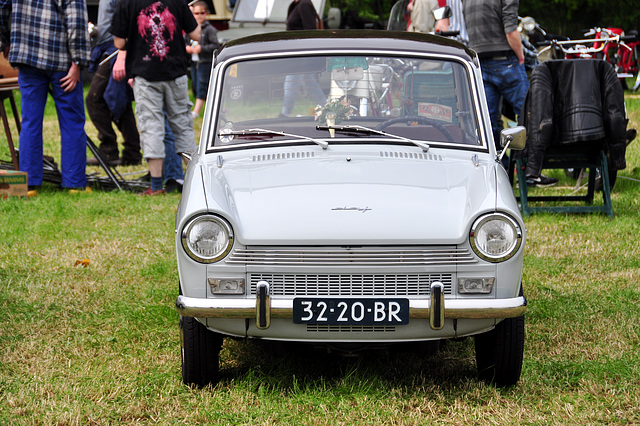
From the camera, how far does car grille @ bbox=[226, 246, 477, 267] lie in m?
3.57

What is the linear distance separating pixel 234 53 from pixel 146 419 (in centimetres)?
204

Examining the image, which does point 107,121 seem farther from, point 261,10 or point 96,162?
point 261,10

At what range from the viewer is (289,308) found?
3.54 m

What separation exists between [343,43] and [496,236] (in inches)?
63.0

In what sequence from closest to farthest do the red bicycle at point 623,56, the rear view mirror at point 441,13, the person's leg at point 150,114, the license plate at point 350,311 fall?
1. the license plate at point 350,311
2. the person's leg at point 150,114
3. the rear view mirror at point 441,13
4. the red bicycle at point 623,56

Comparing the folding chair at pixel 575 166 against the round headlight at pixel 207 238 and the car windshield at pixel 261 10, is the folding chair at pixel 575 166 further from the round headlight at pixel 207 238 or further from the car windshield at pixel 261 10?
the car windshield at pixel 261 10

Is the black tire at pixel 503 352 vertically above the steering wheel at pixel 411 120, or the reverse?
the steering wheel at pixel 411 120

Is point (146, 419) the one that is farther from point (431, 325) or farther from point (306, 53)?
point (306, 53)

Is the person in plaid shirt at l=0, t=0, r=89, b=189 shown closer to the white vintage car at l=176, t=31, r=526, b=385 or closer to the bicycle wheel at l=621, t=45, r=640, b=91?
the white vintage car at l=176, t=31, r=526, b=385

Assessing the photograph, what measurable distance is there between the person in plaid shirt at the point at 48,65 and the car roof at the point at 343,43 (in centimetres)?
405

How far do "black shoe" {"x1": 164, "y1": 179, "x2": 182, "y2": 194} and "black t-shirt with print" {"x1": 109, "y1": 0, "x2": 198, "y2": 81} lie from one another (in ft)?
3.90

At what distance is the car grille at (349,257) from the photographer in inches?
140

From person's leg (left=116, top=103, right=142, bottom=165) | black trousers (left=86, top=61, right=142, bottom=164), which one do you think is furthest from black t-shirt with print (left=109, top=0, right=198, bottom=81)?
person's leg (left=116, top=103, right=142, bottom=165)

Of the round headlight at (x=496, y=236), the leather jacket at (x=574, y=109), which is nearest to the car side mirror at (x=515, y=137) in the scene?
the round headlight at (x=496, y=236)
